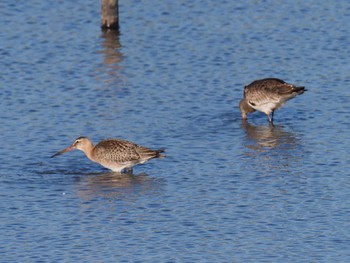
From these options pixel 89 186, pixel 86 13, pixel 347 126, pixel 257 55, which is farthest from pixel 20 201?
pixel 86 13

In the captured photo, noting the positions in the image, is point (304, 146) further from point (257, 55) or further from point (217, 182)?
point (257, 55)

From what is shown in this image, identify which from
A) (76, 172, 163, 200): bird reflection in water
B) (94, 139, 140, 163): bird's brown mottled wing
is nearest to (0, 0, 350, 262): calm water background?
(76, 172, 163, 200): bird reflection in water

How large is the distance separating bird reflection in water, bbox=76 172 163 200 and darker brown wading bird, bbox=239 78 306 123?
478 cm

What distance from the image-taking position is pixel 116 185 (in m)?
23.6

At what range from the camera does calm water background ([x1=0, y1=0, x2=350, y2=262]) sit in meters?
20.4

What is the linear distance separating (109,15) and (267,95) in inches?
393

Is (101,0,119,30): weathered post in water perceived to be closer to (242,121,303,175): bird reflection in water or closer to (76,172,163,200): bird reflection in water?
(242,121,303,175): bird reflection in water

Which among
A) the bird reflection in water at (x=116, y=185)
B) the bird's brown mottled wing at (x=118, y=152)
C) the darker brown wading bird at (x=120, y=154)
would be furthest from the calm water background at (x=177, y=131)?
the bird's brown mottled wing at (x=118, y=152)

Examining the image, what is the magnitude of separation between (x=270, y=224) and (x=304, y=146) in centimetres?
558

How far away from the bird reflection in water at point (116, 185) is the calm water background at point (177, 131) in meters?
0.04

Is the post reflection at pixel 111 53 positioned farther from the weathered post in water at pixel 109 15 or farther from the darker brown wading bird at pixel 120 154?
the darker brown wading bird at pixel 120 154

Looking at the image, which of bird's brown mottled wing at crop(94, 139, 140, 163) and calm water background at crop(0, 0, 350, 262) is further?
bird's brown mottled wing at crop(94, 139, 140, 163)

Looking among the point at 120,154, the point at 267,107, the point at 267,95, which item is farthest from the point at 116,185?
the point at 267,107

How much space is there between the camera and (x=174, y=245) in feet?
65.5
